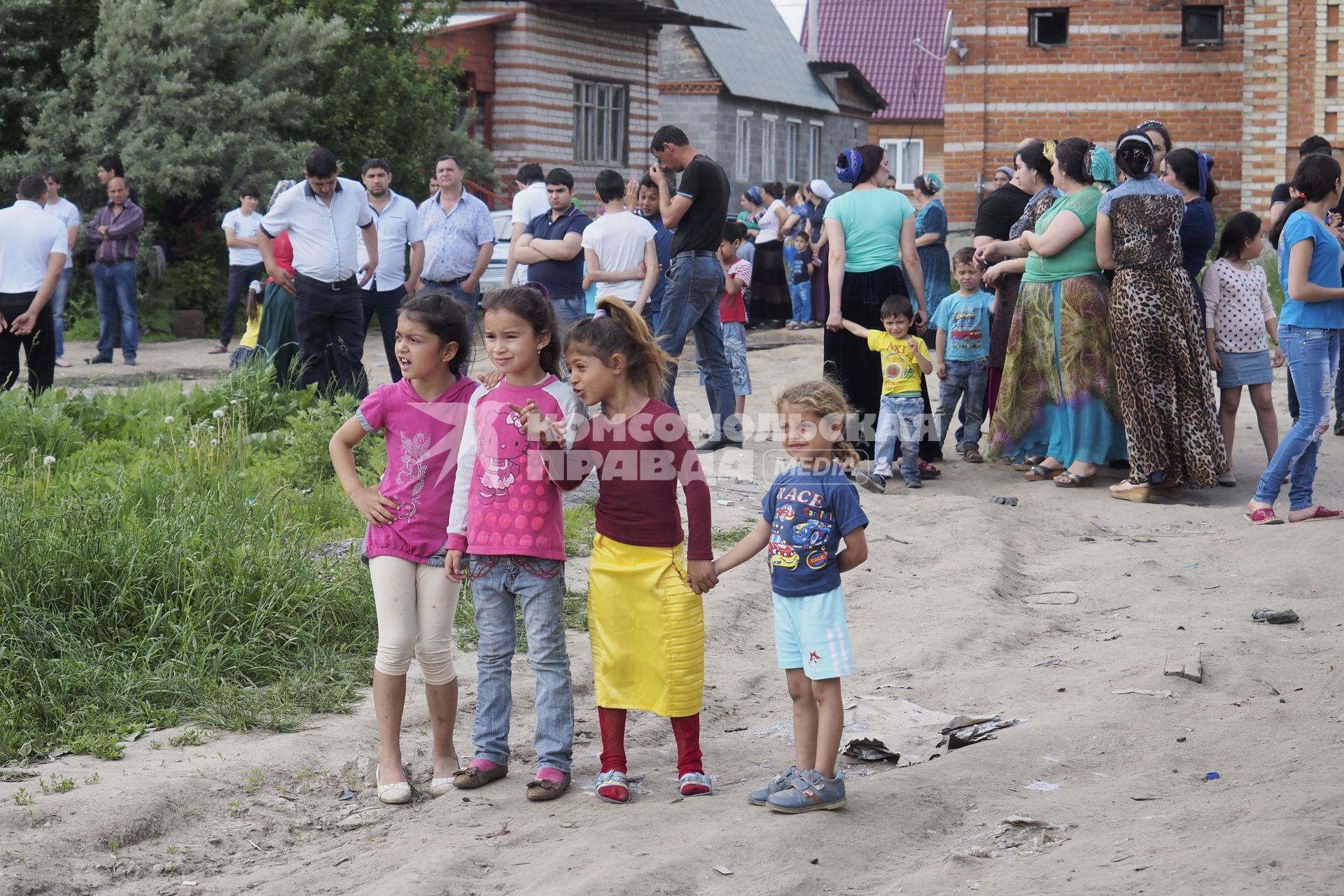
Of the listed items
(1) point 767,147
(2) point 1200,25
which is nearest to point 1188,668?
(2) point 1200,25

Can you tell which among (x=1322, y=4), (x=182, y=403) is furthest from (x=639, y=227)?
(x=1322, y=4)

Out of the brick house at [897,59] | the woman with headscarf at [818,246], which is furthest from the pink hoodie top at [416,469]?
the brick house at [897,59]

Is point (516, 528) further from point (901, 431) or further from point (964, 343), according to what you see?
point (964, 343)

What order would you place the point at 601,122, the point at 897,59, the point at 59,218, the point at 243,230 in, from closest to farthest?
the point at 59,218
the point at 243,230
the point at 601,122
the point at 897,59

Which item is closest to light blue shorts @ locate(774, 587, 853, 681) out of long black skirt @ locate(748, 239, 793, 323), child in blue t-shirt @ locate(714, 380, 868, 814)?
child in blue t-shirt @ locate(714, 380, 868, 814)

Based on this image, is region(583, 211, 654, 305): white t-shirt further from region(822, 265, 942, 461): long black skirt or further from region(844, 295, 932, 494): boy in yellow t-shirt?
region(844, 295, 932, 494): boy in yellow t-shirt

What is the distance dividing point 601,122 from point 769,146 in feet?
32.8

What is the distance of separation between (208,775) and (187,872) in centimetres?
52

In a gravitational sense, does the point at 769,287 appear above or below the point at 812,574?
above

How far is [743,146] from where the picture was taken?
37.9 meters

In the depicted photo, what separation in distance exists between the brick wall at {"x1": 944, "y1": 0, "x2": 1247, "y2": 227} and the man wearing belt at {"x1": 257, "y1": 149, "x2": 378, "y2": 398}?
16206 millimetres

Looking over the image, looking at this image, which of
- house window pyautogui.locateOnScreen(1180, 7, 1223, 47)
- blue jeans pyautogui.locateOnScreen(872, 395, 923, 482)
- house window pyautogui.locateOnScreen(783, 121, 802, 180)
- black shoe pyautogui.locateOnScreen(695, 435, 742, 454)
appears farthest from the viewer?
house window pyautogui.locateOnScreen(783, 121, 802, 180)

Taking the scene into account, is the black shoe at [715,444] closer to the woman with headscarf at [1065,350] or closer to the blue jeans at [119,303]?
the woman with headscarf at [1065,350]

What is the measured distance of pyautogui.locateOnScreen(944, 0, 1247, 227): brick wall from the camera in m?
23.4
